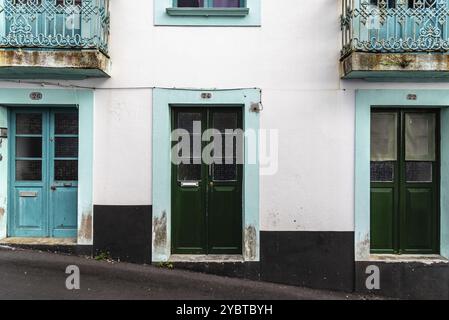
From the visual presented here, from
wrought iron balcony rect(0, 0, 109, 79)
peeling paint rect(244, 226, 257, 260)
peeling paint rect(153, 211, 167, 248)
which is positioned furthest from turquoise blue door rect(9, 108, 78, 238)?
peeling paint rect(244, 226, 257, 260)

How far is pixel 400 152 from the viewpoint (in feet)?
19.7

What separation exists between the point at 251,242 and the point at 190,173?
4.59 ft

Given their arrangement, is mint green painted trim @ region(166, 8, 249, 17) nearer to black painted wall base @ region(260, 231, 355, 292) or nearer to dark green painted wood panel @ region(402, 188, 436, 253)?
black painted wall base @ region(260, 231, 355, 292)

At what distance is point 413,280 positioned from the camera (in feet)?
18.6

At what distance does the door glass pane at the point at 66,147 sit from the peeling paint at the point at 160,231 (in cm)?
174

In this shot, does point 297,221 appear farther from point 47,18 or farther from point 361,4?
point 47,18

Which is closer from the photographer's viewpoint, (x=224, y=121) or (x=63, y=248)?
(x=63, y=248)

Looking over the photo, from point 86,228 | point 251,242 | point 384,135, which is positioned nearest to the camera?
point 251,242

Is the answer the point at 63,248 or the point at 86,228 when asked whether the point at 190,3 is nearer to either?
the point at 86,228

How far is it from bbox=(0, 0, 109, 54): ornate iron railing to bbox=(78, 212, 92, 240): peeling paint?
2.45m

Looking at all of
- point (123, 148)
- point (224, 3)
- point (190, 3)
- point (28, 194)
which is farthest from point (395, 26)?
point (28, 194)

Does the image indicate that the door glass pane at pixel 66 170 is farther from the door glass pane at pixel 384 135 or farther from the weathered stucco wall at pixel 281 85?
the door glass pane at pixel 384 135

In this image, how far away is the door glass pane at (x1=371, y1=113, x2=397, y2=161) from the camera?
6.04m

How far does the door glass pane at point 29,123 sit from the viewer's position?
6.32 metres
